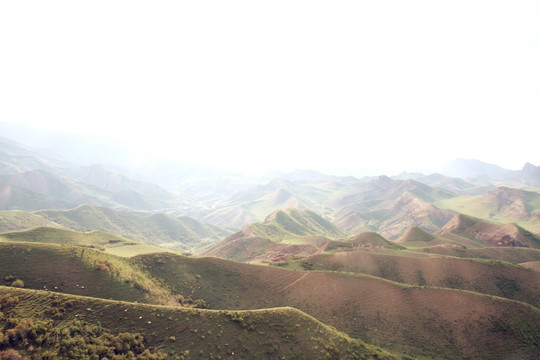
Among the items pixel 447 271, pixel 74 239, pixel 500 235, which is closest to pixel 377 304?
pixel 447 271

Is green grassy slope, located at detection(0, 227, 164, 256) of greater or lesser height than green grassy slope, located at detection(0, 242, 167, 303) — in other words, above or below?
below

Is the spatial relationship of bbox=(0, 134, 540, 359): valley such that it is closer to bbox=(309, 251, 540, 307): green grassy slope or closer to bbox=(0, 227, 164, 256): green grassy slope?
bbox=(309, 251, 540, 307): green grassy slope

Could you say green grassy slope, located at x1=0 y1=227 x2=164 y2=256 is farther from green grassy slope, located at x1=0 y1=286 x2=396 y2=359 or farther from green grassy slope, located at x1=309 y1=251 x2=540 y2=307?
green grassy slope, located at x1=309 y1=251 x2=540 y2=307

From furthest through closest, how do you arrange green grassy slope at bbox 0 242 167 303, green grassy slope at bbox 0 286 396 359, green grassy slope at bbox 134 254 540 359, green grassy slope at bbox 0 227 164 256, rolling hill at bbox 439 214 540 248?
rolling hill at bbox 439 214 540 248 → green grassy slope at bbox 0 227 164 256 → green grassy slope at bbox 134 254 540 359 → green grassy slope at bbox 0 242 167 303 → green grassy slope at bbox 0 286 396 359

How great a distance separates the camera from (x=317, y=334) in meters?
56.9

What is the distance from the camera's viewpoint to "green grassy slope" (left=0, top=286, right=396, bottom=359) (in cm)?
4253

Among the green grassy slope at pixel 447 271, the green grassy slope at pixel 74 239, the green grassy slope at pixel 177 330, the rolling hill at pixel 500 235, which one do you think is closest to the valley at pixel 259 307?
the green grassy slope at pixel 177 330

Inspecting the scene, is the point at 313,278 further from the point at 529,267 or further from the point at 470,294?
the point at 529,267

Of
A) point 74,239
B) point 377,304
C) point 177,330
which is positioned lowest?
point 74,239

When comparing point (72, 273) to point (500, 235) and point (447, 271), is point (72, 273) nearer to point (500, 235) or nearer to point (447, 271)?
point (447, 271)

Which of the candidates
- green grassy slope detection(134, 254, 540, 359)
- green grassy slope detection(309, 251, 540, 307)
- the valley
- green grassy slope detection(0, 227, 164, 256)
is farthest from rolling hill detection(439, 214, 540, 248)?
green grassy slope detection(0, 227, 164, 256)

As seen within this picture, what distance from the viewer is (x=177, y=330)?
50.7m

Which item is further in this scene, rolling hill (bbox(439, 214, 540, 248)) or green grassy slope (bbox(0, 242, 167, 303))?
rolling hill (bbox(439, 214, 540, 248))

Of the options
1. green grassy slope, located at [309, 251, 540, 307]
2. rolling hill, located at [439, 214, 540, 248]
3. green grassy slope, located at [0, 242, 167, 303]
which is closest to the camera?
green grassy slope, located at [0, 242, 167, 303]
